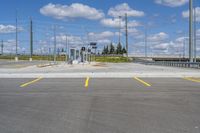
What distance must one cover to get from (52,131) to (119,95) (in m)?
5.89

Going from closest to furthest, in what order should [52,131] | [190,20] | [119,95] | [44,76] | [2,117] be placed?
[52,131], [2,117], [119,95], [44,76], [190,20]

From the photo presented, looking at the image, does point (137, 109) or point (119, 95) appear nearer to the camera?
point (137, 109)

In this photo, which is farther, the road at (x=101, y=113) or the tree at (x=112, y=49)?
the tree at (x=112, y=49)

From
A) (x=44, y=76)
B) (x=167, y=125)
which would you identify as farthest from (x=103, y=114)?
(x=44, y=76)

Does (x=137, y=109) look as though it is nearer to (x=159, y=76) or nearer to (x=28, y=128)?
(x=28, y=128)

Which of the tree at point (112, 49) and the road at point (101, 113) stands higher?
the tree at point (112, 49)

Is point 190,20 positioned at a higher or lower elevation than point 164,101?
higher

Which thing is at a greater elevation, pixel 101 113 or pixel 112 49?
pixel 112 49

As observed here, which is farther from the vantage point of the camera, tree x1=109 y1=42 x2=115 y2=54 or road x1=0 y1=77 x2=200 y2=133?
tree x1=109 y1=42 x2=115 y2=54

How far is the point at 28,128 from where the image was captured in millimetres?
6977

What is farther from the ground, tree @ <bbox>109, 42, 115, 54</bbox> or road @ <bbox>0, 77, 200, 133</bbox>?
tree @ <bbox>109, 42, 115, 54</bbox>

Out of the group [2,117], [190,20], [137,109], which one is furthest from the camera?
[190,20]

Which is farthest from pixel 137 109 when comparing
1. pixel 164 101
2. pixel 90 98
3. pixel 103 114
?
pixel 90 98

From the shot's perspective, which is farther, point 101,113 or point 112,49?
point 112,49
